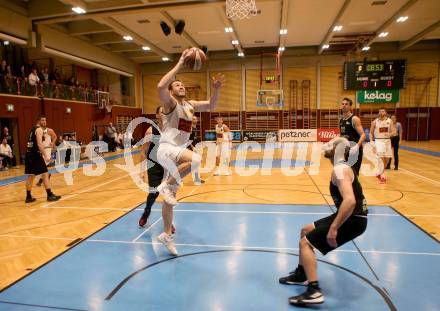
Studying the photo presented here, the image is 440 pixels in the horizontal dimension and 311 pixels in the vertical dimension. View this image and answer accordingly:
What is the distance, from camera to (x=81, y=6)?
13914 millimetres

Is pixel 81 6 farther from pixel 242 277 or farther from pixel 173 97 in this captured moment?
pixel 242 277

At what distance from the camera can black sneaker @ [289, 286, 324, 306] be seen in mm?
3037

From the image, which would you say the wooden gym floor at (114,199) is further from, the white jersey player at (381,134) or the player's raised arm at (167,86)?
the player's raised arm at (167,86)

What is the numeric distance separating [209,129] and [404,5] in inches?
614

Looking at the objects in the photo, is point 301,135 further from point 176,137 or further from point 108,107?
point 176,137

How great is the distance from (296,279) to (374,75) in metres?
21.3

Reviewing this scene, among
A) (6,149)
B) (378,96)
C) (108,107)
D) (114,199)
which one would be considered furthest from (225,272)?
(378,96)

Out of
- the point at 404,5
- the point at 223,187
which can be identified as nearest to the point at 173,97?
the point at 223,187

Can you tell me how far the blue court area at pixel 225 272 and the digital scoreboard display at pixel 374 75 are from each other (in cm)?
1777

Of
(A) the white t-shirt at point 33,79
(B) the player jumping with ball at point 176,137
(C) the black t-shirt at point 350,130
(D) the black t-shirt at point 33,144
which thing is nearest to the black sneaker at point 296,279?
(B) the player jumping with ball at point 176,137

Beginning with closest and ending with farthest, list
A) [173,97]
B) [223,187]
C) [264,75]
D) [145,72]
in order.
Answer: [173,97], [223,187], [264,75], [145,72]

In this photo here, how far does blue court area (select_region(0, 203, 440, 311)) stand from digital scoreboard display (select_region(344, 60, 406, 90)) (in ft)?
58.3

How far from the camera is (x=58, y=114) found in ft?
57.3

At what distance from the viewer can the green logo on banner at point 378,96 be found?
2373cm
